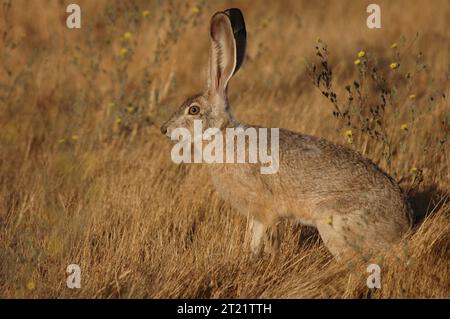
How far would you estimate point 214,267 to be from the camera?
4500mm

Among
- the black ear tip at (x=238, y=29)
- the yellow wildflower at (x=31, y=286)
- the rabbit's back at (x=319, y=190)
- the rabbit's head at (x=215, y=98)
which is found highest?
the black ear tip at (x=238, y=29)

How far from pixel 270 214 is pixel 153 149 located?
1.90 m

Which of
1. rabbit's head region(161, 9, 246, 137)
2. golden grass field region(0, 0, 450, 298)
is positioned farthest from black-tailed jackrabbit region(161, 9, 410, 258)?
golden grass field region(0, 0, 450, 298)

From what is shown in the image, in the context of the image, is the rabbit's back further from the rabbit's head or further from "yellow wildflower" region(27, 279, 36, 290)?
"yellow wildflower" region(27, 279, 36, 290)

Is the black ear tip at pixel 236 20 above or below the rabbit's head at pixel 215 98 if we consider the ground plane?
above

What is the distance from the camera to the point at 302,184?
4.91 meters

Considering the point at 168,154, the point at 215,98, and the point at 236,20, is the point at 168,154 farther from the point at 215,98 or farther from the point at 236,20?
the point at 236,20

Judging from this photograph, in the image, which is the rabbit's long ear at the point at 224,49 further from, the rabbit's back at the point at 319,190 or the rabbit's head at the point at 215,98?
the rabbit's back at the point at 319,190

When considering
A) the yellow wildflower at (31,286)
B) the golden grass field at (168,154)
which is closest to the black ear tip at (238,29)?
the golden grass field at (168,154)

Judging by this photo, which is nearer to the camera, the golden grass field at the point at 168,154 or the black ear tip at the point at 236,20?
the golden grass field at the point at 168,154

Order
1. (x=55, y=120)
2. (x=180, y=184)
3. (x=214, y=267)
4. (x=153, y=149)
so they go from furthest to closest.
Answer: (x=55, y=120) < (x=153, y=149) < (x=180, y=184) < (x=214, y=267)

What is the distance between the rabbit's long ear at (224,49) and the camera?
5.05m
